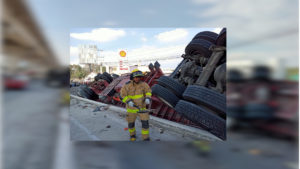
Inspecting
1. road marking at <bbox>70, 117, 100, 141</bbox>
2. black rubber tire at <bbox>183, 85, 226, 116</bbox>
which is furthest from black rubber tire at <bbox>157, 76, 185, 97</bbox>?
road marking at <bbox>70, 117, 100, 141</bbox>

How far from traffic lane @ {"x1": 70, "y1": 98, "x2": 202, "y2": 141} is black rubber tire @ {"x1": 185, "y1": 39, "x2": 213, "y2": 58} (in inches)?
49.8

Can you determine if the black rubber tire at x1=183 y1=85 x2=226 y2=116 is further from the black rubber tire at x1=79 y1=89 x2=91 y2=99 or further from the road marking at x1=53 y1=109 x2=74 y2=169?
the black rubber tire at x1=79 y1=89 x2=91 y2=99

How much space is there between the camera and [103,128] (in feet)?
10.2

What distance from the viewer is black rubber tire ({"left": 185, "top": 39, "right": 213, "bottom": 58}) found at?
9.43 feet

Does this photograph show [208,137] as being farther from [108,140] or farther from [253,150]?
[108,140]

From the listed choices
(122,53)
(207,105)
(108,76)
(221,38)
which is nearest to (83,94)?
(108,76)

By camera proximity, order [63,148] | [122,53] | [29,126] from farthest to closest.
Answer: [122,53], [63,148], [29,126]

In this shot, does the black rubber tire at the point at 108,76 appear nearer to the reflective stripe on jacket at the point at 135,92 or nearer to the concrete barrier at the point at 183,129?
the reflective stripe on jacket at the point at 135,92

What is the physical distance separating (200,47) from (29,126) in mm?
2399

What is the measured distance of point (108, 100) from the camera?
14.8 ft

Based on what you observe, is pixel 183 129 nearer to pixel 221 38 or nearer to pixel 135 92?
pixel 135 92

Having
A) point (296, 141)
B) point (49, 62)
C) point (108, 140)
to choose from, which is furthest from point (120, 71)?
point (296, 141)

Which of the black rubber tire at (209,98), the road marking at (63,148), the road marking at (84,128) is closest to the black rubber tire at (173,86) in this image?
the black rubber tire at (209,98)

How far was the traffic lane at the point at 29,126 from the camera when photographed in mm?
1901
